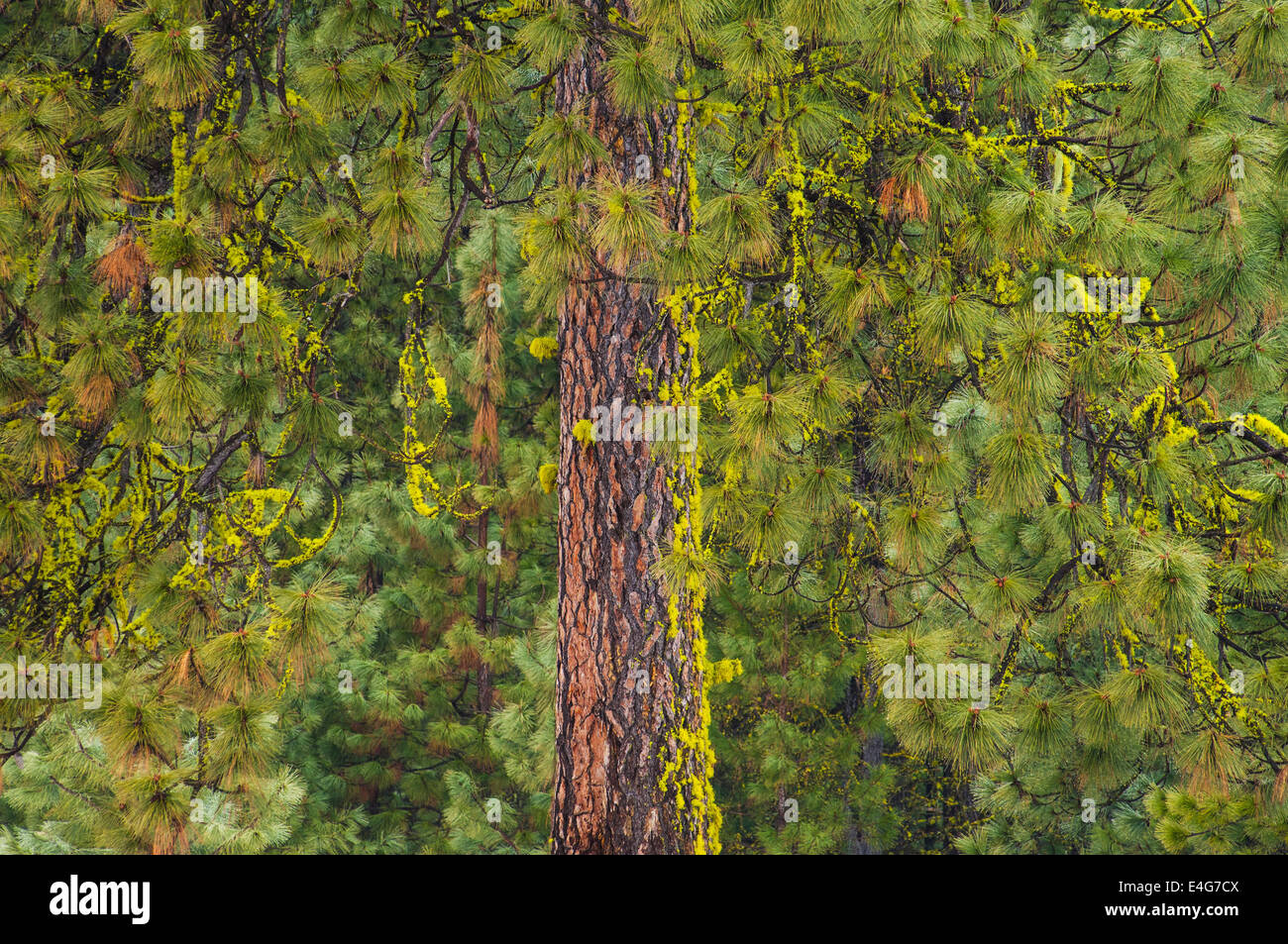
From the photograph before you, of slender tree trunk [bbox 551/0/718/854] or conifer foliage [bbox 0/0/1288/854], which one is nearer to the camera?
conifer foliage [bbox 0/0/1288/854]

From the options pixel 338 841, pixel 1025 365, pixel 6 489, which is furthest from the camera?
pixel 338 841

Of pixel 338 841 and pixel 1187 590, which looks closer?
pixel 1187 590

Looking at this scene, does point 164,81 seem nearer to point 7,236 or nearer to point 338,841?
point 7,236

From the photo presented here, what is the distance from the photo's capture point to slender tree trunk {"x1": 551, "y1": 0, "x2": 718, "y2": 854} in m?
3.97

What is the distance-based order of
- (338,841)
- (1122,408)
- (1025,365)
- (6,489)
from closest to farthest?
(1025,365)
(6,489)
(1122,408)
(338,841)

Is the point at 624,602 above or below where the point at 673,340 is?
below

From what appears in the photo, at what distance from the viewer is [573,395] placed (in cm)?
411

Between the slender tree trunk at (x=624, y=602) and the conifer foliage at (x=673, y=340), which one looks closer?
the conifer foliage at (x=673, y=340)

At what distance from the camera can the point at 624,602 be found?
399 cm

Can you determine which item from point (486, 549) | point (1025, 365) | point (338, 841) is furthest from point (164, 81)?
point (338, 841)

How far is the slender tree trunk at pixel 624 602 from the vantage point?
3.97 metres

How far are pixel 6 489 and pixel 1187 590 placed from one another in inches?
148
